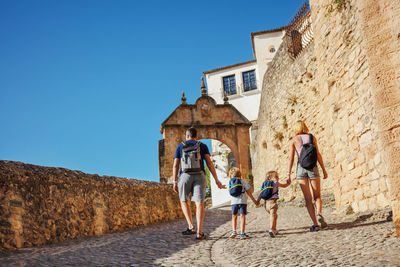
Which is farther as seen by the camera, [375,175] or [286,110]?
[286,110]

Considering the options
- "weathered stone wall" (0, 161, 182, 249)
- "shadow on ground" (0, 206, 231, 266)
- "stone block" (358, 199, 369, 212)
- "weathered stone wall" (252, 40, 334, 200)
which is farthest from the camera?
"weathered stone wall" (252, 40, 334, 200)

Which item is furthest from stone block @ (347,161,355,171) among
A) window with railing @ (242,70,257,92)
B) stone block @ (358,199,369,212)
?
window with railing @ (242,70,257,92)

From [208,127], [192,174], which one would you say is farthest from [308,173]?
[208,127]

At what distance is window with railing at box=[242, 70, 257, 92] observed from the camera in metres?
36.4

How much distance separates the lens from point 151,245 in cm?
501

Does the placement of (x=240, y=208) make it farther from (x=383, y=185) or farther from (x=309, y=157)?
(x=383, y=185)

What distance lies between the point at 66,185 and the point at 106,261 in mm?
2605

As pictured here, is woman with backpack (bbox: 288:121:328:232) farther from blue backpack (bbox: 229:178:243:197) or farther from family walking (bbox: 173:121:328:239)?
blue backpack (bbox: 229:178:243:197)

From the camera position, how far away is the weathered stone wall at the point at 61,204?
4.98 metres

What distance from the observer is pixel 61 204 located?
593 cm

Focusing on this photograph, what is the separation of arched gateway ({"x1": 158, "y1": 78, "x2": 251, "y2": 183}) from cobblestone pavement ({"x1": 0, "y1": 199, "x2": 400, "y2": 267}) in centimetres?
1499

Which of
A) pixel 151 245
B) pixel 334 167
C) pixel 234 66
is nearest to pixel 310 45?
pixel 334 167

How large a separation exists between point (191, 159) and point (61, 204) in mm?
Result: 2139

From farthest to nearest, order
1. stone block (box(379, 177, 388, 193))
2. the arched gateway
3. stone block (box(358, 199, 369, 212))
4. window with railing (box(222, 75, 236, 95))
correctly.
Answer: window with railing (box(222, 75, 236, 95))
the arched gateway
stone block (box(358, 199, 369, 212))
stone block (box(379, 177, 388, 193))
